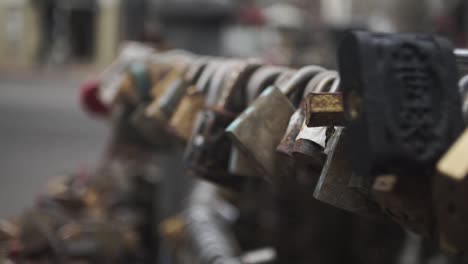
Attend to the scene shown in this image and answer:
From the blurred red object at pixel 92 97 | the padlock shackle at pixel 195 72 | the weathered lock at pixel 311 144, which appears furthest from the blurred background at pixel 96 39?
the weathered lock at pixel 311 144

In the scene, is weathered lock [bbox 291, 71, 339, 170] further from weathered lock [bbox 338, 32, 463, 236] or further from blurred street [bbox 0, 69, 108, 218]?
blurred street [bbox 0, 69, 108, 218]

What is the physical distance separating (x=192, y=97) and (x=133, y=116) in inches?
17.5

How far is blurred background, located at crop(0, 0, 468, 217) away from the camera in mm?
3766

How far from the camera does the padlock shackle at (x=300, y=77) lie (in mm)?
1019

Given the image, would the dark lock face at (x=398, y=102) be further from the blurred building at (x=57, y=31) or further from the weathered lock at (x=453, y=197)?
the blurred building at (x=57, y=31)

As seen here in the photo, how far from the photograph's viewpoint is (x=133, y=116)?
69.9 inches

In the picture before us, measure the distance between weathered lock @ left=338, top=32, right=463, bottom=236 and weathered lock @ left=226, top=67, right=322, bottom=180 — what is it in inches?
10.7

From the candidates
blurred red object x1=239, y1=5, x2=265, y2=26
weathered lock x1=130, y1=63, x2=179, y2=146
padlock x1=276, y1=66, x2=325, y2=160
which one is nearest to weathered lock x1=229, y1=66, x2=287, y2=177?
padlock x1=276, y1=66, x2=325, y2=160

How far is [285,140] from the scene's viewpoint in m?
0.95

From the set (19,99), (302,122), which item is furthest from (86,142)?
(302,122)

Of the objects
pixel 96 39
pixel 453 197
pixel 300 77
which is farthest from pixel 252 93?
pixel 96 39

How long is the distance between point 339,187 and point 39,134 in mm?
7635

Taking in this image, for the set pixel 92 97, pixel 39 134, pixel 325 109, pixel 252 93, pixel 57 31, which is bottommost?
pixel 57 31

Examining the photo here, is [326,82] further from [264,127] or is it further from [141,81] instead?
[141,81]
